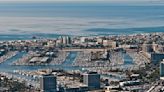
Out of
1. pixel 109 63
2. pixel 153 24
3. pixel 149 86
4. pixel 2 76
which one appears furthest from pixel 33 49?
pixel 153 24

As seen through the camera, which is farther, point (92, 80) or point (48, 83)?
point (92, 80)

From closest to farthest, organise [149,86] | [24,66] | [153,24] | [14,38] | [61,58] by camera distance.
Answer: [149,86]
[24,66]
[61,58]
[14,38]
[153,24]

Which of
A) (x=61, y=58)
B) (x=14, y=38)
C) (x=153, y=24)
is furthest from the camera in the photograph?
(x=153, y=24)

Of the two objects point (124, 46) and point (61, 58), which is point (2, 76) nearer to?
point (61, 58)

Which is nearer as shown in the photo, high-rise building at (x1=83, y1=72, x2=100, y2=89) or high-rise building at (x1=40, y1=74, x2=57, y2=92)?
high-rise building at (x1=40, y1=74, x2=57, y2=92)

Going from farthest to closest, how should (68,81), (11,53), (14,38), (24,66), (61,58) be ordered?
(14,38) < (11,53) < (61,58) < (24,66) < (68,81)

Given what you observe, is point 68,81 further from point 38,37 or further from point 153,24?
point 153,24

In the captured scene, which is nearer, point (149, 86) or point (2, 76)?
point (149, 86)

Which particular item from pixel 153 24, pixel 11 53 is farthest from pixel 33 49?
pixel 153 24

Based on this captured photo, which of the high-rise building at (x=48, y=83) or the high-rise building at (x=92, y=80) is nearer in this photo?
the high-rise building at (x=48, y=83)
